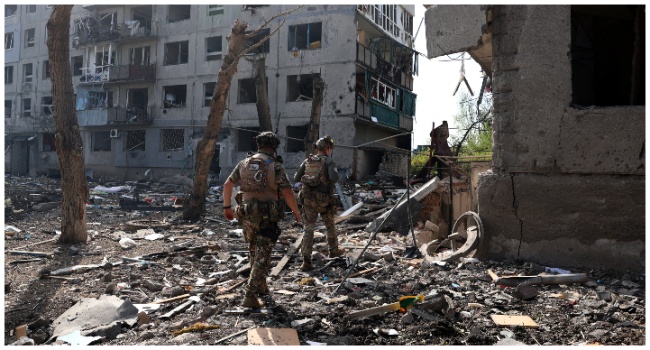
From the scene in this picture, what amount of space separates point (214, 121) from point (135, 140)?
20.1 m

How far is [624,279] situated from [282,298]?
3.28 meters

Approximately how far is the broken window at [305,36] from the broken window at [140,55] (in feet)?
30.6

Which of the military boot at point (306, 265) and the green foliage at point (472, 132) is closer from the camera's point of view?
the military boot at point (306, 265)

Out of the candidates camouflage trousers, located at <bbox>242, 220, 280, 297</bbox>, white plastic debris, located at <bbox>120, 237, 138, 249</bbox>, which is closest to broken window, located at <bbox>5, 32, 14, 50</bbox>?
white plastic debris, located at <bbox>120, 237, 138, 249</bbox>

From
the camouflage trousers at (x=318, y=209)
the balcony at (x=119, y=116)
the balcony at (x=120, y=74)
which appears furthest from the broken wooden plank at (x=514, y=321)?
the balcony at (x=120, y=74)

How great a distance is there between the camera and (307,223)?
6168 mm

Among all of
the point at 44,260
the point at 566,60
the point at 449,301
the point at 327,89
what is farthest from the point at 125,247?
the point at 327,89

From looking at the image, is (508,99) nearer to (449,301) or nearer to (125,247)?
(449,301)

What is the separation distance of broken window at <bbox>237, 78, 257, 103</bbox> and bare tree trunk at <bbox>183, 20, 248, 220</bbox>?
15.1 metres

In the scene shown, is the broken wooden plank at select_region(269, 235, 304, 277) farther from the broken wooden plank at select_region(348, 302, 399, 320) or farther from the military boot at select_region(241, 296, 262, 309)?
the broken wooden plank at select_region(348, 302, 399, 320)

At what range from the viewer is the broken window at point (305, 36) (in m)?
24.4

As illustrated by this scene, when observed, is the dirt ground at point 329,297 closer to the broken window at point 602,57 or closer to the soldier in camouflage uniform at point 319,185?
the soldier in camouflage uniform at point 319,185

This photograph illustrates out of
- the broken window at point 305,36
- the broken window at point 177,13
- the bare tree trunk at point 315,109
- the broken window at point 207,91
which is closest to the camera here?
the bare tree trunk at point 315,109

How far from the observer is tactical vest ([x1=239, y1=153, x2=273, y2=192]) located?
172 inches
